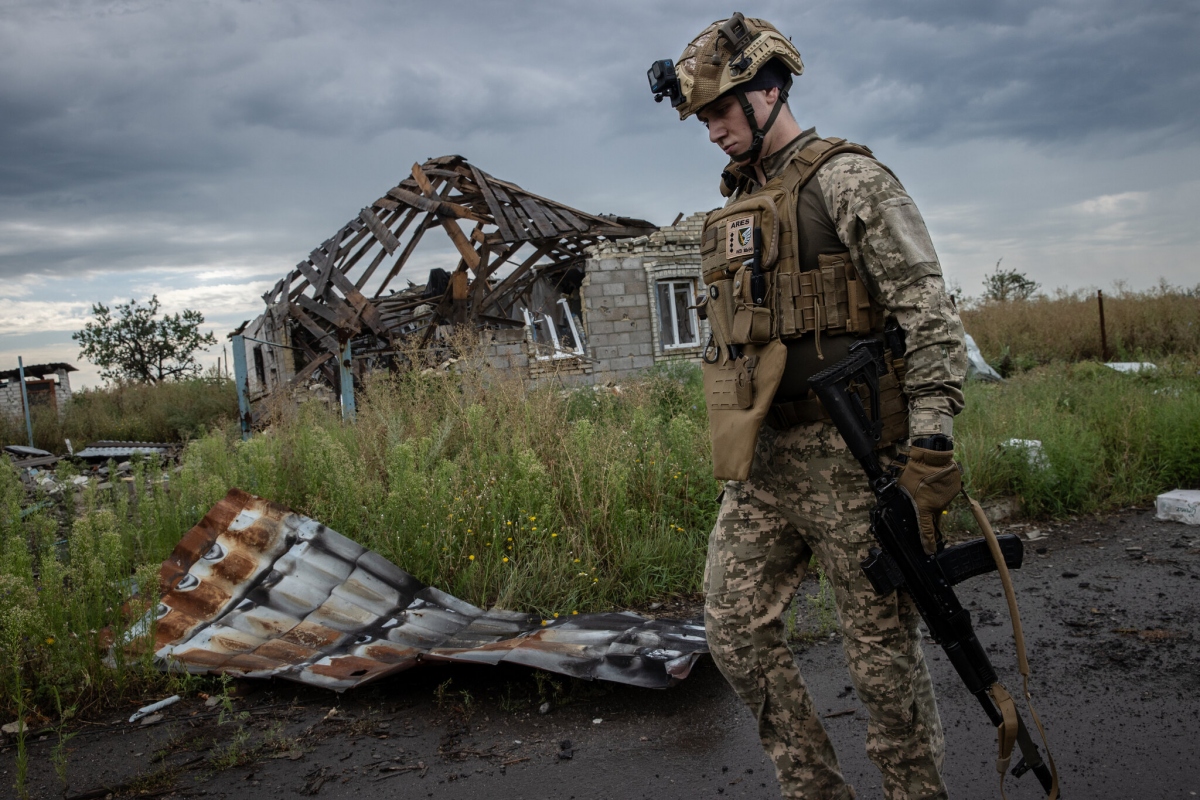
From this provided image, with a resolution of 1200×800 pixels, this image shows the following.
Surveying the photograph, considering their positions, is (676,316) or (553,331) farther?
(676,316)

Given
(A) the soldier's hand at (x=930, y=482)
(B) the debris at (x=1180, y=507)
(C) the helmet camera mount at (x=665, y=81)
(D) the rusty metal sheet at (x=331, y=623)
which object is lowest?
(B) the debris at (x=1180, y=507)

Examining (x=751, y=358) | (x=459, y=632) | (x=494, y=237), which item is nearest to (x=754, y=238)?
(x=751, y=358)

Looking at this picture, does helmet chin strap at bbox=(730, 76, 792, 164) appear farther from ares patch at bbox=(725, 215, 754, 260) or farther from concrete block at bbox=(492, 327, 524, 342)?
concrete block at bbox=(492, 327, 524, 342)

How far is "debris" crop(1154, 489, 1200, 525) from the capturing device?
5770mm

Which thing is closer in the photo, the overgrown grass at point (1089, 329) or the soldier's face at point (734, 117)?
the soldier's face at point (734, 117)

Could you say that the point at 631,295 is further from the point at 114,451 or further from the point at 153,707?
the point at 153,707

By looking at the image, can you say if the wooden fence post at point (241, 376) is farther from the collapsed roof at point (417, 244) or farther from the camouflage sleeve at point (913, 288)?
the camouflage sleeve at point (913, 288)

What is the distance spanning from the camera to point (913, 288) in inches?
79.7

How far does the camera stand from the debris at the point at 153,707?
11.0ft

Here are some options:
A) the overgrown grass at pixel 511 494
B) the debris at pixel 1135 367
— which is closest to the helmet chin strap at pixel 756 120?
the overgrown grass at pixel 511 494

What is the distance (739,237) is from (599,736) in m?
1.92

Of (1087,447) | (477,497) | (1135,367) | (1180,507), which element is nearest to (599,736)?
(477,497)

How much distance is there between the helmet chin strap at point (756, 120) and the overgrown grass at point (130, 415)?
14.0 meters

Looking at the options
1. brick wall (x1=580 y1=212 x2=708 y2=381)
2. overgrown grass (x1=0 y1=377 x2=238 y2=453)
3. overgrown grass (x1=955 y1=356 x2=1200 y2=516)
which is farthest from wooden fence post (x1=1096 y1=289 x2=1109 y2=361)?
overgrown grass (x1=0 y1=377 x2=238 y2=453)
